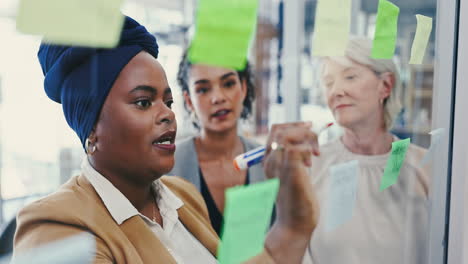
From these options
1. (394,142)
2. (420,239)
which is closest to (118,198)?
(394,142)

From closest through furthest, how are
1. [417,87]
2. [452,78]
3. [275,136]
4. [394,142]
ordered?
1. [275,136]
2. [394,142]
3. [452,78]
4. [417,87]

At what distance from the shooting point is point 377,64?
114cm

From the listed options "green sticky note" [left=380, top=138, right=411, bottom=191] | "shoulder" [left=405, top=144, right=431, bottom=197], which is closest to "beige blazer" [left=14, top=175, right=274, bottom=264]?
"green sticky note" [left=380, top=138, right=411, bottom=191]

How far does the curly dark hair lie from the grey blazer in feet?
0.14

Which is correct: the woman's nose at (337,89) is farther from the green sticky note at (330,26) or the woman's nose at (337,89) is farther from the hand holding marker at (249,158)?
the hand holding marker at (249,158)

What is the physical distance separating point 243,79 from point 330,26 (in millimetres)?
230

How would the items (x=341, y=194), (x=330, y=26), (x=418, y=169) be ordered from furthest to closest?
1. (x=418, y=169)
2. (x=341, y=194)
3. (x=330, y=26)

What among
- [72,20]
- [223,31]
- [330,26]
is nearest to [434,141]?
[330,26]

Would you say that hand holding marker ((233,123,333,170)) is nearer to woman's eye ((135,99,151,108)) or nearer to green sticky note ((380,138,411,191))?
woman's eye ((135,99,151,108))

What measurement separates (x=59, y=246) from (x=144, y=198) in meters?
0.17

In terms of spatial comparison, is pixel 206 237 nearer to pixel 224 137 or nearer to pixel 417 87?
pixel 224 137

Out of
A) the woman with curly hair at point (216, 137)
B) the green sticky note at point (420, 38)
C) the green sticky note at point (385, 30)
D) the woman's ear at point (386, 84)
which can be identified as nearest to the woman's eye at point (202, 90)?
the woman with curly hair at point (216, 137)

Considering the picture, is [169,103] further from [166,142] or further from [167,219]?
[167,219]

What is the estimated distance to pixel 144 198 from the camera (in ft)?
2.35
